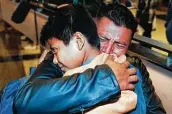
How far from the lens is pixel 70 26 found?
0.90m

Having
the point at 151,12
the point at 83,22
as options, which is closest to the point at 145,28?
the point at 151,12

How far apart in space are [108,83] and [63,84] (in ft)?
0.44

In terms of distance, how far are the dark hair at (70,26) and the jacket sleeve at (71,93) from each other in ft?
0.59

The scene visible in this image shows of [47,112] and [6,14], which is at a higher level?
[47,112]

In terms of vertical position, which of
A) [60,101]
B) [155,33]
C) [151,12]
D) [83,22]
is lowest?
[155,33]

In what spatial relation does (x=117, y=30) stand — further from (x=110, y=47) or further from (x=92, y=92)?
(x=92, y=92)

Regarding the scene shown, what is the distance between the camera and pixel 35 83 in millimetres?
820

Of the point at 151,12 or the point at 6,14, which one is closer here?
the point at 151,12

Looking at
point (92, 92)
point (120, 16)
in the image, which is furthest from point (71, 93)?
point (120, 16)

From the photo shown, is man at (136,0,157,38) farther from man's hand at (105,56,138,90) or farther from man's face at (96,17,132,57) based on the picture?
man's hand at (105,56,138,90)

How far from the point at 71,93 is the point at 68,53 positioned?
204 millimetres

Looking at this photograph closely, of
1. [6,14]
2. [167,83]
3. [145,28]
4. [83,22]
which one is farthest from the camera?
[6,14]

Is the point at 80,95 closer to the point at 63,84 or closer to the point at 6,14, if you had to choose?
the point at 63,84

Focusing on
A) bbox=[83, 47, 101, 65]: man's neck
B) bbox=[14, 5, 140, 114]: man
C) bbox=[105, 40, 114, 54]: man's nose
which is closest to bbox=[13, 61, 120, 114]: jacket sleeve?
bbox=[14, 5, 140, 114]: man
